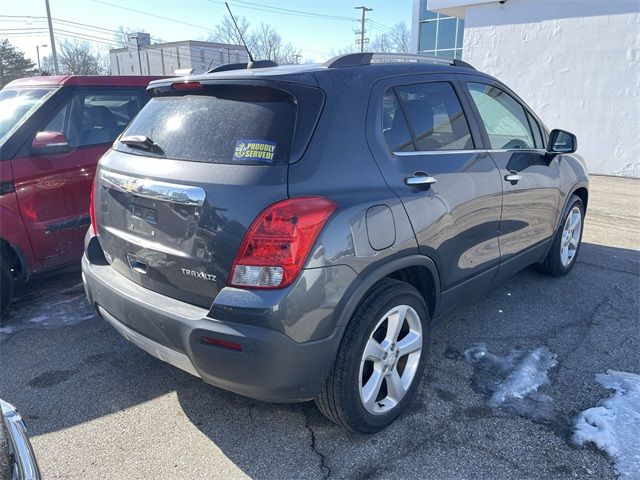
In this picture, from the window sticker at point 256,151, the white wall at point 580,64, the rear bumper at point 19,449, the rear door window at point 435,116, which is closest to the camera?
the rear bumper at point 19,449

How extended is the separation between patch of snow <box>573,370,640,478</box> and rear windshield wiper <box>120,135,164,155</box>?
2.63 m

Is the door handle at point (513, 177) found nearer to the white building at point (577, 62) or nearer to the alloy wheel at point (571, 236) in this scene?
the alloy wheel at point (571, 236)

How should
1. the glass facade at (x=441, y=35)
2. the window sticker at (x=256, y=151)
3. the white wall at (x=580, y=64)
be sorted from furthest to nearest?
the glass facade at (x=441, y=35), the white wall at (x=580, y=64), the window sticker at (x=256, y=151)

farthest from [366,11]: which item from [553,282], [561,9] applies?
[553,282]

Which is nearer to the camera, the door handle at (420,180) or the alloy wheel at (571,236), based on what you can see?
the door handle at (420,180)

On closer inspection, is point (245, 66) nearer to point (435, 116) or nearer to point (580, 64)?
point (435, 116)

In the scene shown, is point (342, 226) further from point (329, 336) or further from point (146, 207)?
point (146, 207)

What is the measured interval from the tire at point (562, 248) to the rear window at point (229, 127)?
3.15 meters

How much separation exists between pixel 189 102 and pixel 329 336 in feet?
4.70

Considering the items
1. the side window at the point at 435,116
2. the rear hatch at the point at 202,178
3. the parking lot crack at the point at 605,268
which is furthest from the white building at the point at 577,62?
the rear hatch at the point at 202,178

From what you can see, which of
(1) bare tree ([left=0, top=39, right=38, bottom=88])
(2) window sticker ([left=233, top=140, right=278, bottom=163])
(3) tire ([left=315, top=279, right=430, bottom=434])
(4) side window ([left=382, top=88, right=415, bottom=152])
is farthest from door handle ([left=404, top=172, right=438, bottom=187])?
(1) bare tree ([left=0, top=39, right=38, bottom=88])

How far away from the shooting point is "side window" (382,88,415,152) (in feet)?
8.41

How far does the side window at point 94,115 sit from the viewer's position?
14.0 ft

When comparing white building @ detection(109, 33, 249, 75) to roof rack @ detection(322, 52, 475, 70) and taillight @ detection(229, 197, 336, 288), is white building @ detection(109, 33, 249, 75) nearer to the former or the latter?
roof rack @ detection(322, 52, 475, 70)
